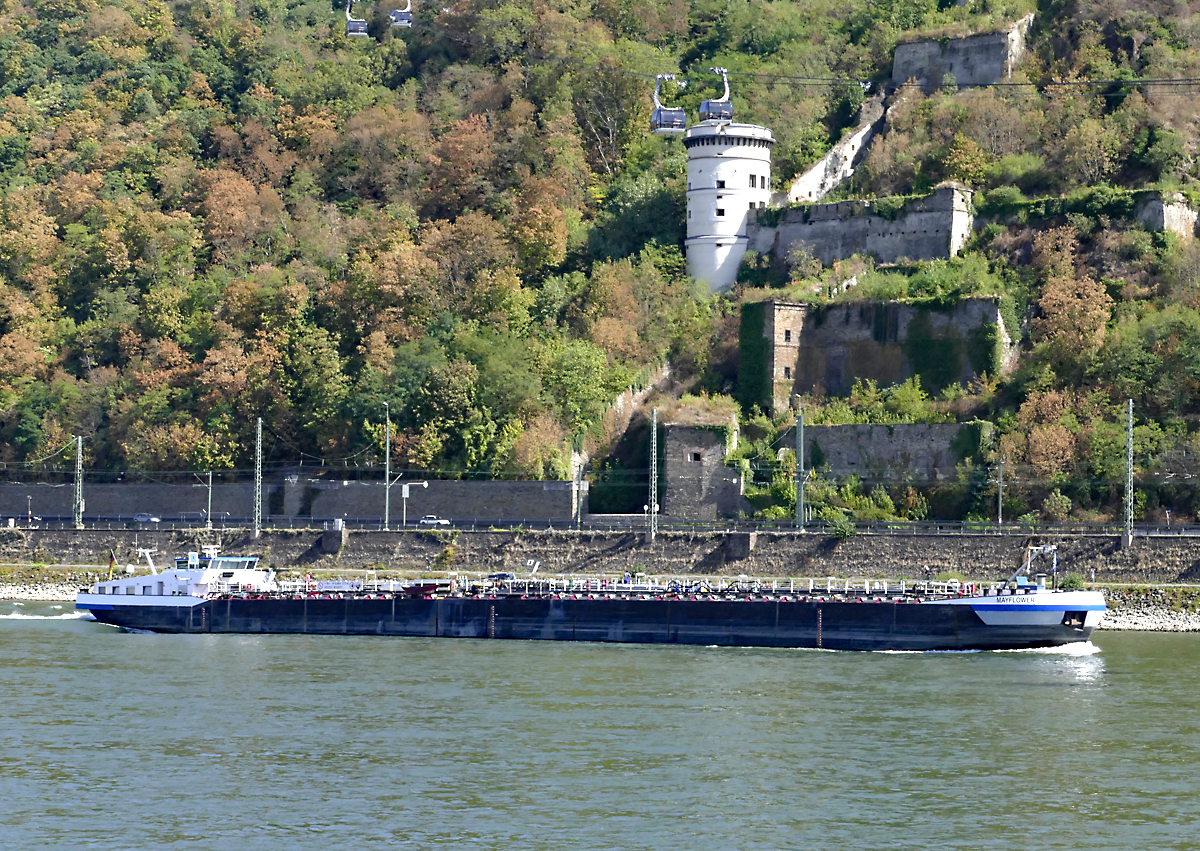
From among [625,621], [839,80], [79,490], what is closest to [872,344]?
[839,80]

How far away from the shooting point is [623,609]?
6606 centimetres

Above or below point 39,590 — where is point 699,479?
above

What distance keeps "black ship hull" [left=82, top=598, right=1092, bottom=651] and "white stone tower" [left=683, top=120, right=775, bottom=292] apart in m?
34.3

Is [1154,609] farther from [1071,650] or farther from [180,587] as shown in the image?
[180,587]

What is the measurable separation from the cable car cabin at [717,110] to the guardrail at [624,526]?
26.6 metres

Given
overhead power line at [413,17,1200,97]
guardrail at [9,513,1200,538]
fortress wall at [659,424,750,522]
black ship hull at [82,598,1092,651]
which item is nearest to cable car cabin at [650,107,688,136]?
overhead power line at [413,17,1200,97]

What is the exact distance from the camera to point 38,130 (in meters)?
133

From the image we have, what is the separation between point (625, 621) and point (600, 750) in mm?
22063

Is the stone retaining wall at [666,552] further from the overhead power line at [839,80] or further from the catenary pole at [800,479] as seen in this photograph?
the overhead power line at [839,80]

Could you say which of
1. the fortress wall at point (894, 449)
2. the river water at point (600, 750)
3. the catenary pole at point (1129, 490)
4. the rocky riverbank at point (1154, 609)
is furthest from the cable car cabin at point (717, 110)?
the river water at point (600, 750)

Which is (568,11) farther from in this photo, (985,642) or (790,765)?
(790,765)

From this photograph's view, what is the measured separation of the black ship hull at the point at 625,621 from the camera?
62.4m

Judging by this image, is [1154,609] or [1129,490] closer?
[1154,609]

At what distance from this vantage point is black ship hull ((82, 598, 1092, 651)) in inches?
2456
